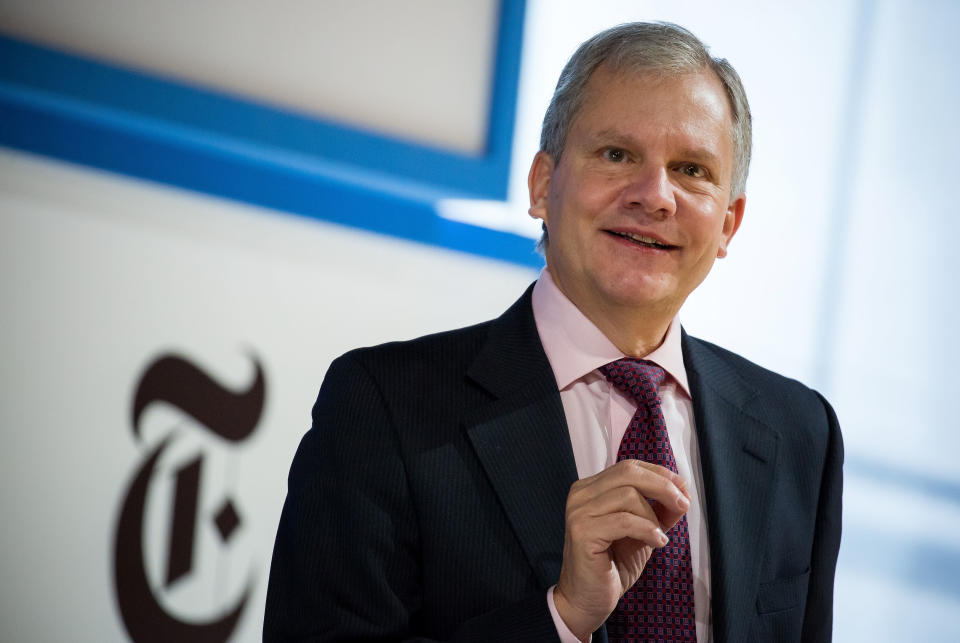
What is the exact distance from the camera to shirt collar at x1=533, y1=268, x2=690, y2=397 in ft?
4.60

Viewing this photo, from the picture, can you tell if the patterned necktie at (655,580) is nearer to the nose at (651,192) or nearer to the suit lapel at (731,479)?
the suit lapel at (731,479)

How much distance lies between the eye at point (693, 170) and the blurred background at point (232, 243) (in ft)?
4.30

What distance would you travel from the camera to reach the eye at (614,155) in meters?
1.44

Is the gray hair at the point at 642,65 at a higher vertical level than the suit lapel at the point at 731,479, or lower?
higher

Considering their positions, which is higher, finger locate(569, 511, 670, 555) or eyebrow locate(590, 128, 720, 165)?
eyebrow locate(590, 128, 720, 165)

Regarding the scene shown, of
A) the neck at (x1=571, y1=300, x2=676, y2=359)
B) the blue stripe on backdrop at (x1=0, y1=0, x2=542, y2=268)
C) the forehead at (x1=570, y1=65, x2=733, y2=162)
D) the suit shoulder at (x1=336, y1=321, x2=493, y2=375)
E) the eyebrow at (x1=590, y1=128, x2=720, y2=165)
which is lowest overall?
the suit shoulder at (x1=336, y1=321, x2=493, y2=375)

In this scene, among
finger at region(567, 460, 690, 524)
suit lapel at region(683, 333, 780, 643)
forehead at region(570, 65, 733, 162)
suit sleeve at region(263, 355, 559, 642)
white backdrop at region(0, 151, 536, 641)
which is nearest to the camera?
finger at region(567, 460, 690, 524)

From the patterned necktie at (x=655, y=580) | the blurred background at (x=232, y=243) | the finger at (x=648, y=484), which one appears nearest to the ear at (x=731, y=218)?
the patterned necktie at (x=655, y=580)

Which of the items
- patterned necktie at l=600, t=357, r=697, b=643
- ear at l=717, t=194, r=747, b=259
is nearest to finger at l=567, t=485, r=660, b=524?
patterned necktie at l=600, t=357, r=697, b=643

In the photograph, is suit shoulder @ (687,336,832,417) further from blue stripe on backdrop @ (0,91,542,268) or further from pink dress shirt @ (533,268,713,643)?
blue stripe on backdrop @ (0,91,542,268)

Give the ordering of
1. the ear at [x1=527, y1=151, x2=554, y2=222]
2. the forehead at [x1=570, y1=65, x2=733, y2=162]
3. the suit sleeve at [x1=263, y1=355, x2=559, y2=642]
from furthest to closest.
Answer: the ear at [x1=527, y1=151, x2=554, y2=222], the forehead at [x1=570, y1=65, x2=733, y2=162], the suit sleeve at [x1=263, y1=355, x2=559, y2=642]

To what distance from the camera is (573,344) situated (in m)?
1.42

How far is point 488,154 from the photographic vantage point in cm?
287

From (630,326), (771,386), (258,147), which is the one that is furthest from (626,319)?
A: (258,147)
